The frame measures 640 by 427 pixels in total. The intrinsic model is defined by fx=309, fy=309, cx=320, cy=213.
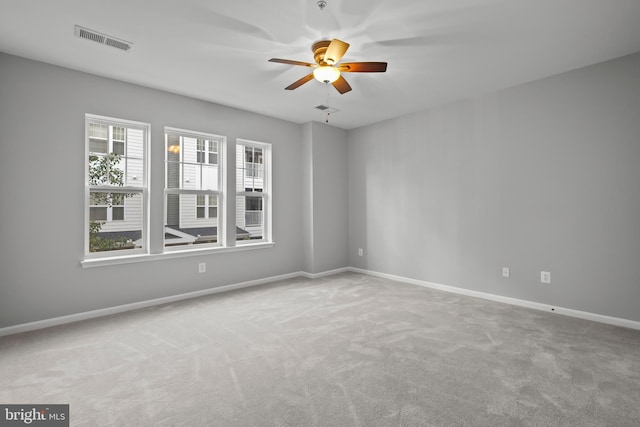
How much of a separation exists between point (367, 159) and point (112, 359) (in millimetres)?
4546

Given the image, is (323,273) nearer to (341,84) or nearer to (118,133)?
(341,84)

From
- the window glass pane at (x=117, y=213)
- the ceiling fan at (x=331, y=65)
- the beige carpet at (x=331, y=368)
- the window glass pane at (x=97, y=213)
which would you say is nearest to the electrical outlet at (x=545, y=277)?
the beige carpet at (x=331, y=368)

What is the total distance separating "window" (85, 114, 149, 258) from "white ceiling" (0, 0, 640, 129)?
638 millimetres

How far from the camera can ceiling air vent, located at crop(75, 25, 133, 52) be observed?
2.63 m

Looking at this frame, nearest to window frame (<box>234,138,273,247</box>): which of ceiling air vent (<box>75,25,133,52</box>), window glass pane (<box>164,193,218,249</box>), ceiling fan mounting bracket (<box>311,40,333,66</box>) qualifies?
window glass pane (<box>164,193,218,249</box>)

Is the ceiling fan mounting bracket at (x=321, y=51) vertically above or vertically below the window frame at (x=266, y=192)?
above

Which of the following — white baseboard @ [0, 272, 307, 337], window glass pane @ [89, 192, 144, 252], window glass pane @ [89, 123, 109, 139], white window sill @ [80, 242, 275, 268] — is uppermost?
window glass pane @ [89, 123, 109, 139]

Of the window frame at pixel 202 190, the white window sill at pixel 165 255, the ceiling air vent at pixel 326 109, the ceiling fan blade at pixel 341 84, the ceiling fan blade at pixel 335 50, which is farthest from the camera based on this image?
the ceiling air vent at pixel 326 109

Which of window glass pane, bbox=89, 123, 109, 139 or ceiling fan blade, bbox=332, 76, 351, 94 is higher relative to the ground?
ceiling fan blade, bbox=332, 76, 351, 94

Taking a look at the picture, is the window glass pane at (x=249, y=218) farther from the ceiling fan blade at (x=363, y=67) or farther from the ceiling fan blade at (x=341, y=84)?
the ceiling fan blade at (x=363, y=67)

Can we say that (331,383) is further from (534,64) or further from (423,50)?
(534,64)

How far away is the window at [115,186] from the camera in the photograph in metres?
3.57

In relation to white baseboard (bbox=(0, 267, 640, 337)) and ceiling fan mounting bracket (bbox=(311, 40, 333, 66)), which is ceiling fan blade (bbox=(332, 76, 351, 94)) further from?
white baseboard (bbox=(0, 267, 640, 337))

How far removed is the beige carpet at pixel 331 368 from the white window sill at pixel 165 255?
61cm
